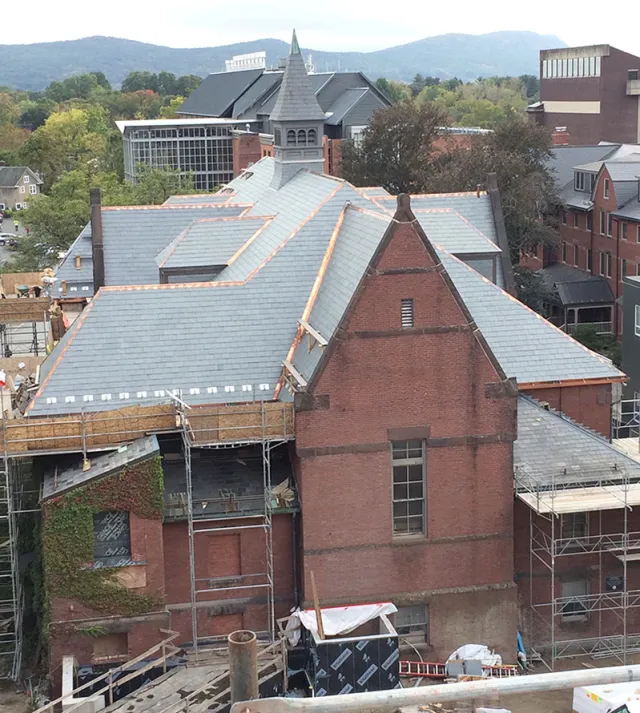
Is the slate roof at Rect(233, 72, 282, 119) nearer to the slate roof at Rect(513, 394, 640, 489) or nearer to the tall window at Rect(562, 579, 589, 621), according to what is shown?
the slate roof at Rect(513, 394, 640, 489)

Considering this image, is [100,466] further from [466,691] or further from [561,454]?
[466,691]

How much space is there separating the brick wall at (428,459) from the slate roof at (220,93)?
117676 millimetres

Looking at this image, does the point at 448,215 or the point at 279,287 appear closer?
the point at 279,287

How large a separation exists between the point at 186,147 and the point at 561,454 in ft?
321

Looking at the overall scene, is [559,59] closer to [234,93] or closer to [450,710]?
[234,93]

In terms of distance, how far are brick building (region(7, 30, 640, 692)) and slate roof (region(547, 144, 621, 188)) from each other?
2263 inches

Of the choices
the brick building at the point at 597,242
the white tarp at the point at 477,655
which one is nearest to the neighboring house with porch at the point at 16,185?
the brick building at the point at 597,242

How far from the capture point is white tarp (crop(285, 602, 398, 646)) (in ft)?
104

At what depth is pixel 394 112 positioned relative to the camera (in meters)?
89.2

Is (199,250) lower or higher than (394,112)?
lower

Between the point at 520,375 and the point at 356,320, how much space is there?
29.1 ft

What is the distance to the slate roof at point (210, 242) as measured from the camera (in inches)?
1725

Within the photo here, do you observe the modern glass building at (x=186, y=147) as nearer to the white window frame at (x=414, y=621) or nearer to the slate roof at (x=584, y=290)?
the slate roof at (x=584, y=290)

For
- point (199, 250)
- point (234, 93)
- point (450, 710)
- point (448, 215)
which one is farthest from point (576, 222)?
point (234, 93)
